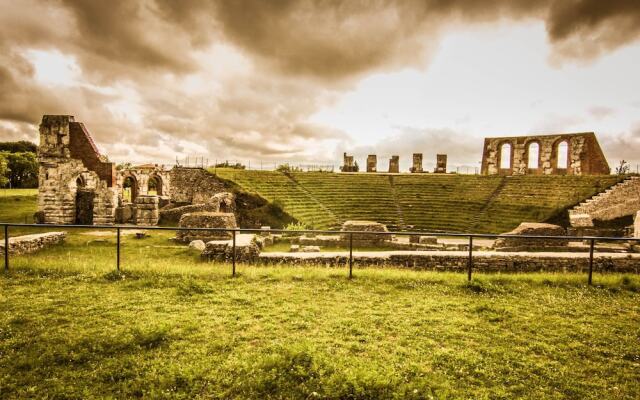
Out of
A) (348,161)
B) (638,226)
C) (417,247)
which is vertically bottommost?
(417,247)

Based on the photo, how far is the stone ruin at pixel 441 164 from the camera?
4571cm

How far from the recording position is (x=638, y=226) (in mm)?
19781

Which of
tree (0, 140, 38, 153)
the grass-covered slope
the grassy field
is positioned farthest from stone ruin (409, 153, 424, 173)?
tree (0, 140, 38, 153)

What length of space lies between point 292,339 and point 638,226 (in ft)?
79.9

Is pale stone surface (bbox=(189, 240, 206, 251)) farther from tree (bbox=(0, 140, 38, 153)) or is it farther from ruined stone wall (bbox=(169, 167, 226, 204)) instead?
tree (bbox=(0, 140, 38, 153))

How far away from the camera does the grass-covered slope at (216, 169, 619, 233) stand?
2688cm

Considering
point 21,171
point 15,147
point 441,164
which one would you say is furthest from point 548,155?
point 15,147

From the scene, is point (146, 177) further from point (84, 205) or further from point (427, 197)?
point (427, 197)

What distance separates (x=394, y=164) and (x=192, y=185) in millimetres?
27235

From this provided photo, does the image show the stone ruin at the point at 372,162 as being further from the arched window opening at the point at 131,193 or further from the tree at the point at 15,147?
the tree at the point at 15,147

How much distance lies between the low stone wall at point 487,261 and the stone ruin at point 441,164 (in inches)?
1367

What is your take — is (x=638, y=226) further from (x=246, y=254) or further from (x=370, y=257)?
(x=246, y=254)

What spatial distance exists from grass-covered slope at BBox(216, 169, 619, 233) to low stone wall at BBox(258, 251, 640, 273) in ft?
43.6

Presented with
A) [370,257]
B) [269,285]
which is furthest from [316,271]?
[370,257]
